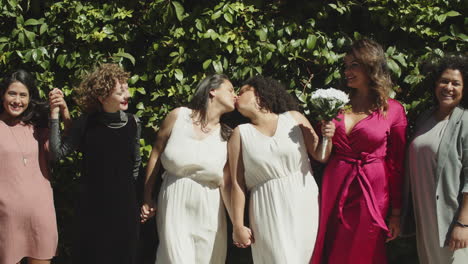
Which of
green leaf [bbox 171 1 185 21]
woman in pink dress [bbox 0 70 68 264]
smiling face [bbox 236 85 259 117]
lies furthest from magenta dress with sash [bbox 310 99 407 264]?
woman in pink dress [bbox 0 70 68 264]

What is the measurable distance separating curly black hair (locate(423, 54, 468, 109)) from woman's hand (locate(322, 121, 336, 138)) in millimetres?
877

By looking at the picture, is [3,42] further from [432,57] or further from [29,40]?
Answer: [432,57]

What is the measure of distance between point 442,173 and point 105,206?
2.40m

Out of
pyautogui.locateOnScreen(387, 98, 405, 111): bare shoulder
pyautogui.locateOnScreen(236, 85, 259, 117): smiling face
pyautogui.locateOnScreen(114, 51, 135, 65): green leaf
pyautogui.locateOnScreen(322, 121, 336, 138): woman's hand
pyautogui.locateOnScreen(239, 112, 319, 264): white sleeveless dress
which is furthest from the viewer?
pyautogui.locateOnScreen(114, 51, 135, 65): green leaf

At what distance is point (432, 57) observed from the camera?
4648 millimetres

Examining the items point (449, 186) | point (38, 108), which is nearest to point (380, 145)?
point (449, 186)

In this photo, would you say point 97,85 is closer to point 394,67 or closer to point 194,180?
point 194,180

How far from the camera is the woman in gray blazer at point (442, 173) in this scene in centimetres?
407

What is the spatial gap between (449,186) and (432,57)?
1.13 metres

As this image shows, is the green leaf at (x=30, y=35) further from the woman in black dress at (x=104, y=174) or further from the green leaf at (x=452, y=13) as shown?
the green leaf at (x=452, y=13)

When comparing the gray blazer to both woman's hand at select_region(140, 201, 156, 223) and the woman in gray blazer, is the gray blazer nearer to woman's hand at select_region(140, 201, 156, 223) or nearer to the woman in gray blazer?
the woman in gray blazer

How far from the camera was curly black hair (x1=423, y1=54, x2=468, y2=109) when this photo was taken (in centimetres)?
425

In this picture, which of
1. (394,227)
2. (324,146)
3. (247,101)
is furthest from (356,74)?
(394,227)

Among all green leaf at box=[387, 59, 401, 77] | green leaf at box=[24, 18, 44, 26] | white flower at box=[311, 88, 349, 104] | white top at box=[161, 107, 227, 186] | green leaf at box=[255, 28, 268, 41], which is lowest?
white top at box=[161, 107, 227, 186]
